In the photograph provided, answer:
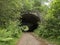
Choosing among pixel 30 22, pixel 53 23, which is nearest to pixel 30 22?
pixel 30 22

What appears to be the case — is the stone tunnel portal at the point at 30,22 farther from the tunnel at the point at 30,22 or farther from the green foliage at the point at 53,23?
the green foliage at the point at 53,23

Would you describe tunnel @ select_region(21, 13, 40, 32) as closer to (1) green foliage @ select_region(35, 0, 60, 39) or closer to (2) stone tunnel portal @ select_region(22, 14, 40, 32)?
(2) stone tunnel portal @ select_region(22, 14, 40, 32)

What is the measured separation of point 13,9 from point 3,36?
6.16 m

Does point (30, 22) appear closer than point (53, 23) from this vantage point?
No

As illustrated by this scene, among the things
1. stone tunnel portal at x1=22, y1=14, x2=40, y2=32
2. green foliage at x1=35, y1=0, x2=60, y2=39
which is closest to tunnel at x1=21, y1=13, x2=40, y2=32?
stone tunnel portal at x1=22, y1=14, x2=40, y2=32

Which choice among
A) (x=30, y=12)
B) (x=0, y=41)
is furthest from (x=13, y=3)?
(x=30, y=12)

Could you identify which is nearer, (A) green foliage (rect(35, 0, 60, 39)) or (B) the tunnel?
(A) green foliage (rect(35, 0, 60, 39))

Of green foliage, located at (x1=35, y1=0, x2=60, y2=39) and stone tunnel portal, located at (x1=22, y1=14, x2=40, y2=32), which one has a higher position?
green foliage, located at (x1=35, y1=0, x2=60, y2=39)

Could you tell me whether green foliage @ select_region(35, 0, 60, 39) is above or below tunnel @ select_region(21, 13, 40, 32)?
above

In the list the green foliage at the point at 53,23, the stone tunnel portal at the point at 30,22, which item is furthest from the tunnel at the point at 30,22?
the green foliage at the point at 53,23

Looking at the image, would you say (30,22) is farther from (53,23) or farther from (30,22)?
(53,23)

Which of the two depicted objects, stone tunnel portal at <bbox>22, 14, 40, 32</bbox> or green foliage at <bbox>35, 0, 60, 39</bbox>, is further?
stone tunnel portal at <bbox>22, 14, 40, 32</bbox>

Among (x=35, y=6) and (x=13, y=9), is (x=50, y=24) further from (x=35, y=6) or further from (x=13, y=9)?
(x=35, y=6)

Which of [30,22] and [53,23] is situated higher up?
[53,23]
